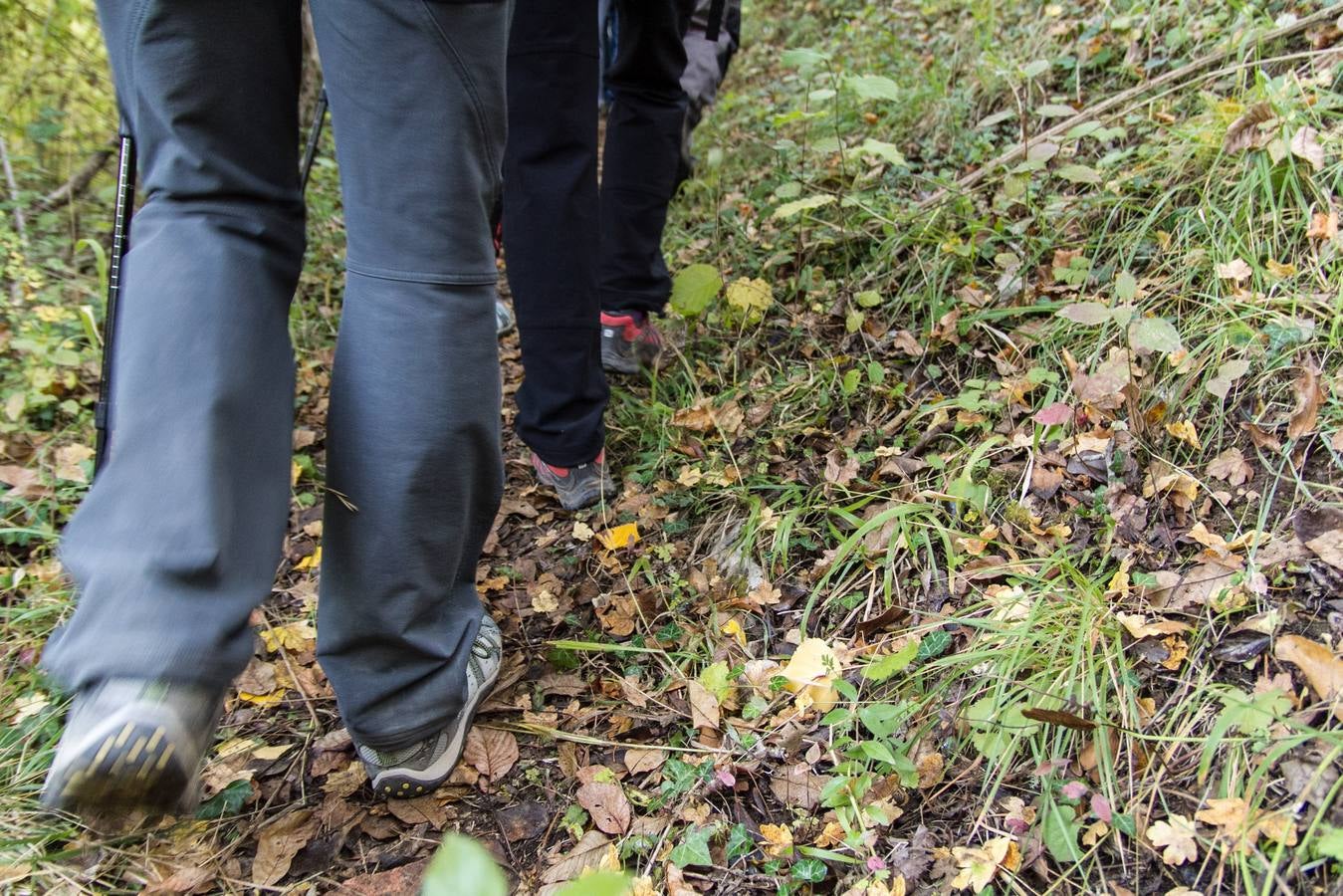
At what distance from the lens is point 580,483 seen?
2150mm

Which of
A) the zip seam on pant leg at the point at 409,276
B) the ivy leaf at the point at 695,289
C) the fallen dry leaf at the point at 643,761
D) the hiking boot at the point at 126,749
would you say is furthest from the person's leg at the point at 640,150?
the hiking boot at the point at 126,749

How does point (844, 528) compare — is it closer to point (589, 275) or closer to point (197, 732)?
point (589, 275)

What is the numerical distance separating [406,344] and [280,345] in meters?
0.18

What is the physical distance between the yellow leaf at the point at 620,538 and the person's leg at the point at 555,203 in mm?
292

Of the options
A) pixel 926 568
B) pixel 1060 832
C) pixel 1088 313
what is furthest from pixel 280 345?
pixel 1088 313

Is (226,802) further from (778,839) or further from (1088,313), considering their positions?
(1088,313)

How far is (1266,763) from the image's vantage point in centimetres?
114

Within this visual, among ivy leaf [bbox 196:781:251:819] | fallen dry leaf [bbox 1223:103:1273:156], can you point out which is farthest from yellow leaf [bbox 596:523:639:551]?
fallen dry leaf [bbox 1223:103:1273:156]

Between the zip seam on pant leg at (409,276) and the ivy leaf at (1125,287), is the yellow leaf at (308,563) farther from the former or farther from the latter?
the ivy leaf at (1125,287)

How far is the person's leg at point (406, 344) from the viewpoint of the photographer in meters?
1.14

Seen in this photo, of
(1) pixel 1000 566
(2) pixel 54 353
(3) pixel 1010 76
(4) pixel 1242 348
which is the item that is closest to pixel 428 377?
(1) pixel 1000 566

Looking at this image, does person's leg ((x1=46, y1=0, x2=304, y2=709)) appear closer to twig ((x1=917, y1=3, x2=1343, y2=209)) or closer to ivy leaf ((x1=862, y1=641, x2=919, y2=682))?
ivy leaf ((x1=862, y1=641, x2=919, y2=682))

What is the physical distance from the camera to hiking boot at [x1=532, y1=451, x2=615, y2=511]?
2145mm

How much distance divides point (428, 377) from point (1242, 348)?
1.60 m
